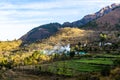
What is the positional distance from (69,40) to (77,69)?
111 meters

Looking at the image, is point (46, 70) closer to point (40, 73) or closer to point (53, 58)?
point (40, 73)

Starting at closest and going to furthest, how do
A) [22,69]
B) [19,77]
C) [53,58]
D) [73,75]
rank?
1. [73,75]
2. [19,77]
3. [22,69]
4. [53,58]

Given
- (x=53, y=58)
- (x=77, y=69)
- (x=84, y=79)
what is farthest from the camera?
(x=53, y=58)

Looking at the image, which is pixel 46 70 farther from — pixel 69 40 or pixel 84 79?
pixel 69 40

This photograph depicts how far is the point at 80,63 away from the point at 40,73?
10.8 m

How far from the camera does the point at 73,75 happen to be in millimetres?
72750

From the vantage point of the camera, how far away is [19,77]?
8362 cm

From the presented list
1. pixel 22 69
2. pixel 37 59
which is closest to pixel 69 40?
pixel 37 59

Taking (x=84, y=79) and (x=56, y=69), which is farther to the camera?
(x=56, y=69)

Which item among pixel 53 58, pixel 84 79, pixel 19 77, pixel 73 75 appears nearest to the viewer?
pixel 84 79

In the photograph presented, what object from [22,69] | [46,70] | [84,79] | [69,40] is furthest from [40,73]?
[69,40]

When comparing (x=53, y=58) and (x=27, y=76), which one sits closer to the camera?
(x=27, y=76)

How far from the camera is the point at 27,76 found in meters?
84.8

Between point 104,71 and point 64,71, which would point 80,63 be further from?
point 104,71
